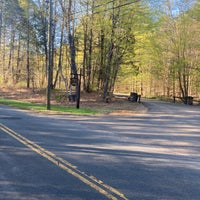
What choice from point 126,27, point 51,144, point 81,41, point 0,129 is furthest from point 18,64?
point 51,144

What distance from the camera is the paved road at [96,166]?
4.85m

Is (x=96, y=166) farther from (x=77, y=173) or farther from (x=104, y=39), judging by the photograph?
(x=104, y=39)

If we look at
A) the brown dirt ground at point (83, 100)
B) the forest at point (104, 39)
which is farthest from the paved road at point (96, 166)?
the forest at point (104, 39)

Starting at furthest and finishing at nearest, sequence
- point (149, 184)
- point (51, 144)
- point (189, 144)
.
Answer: point (189, 144) < point (51, 144) < point (149, 184)

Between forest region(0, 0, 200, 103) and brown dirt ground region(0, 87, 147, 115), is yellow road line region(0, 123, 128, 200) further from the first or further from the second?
forest region(0, 0, 200, 103)

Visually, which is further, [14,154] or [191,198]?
[14,154]

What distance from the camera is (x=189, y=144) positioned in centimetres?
982

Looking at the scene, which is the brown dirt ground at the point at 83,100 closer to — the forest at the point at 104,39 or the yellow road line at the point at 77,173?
the forest at the point at 104,39

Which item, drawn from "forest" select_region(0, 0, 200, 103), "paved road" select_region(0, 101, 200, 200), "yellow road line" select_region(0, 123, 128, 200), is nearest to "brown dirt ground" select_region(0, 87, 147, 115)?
"forest" select_region(0, 0, 200, 103)

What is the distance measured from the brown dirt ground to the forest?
1.18 meters

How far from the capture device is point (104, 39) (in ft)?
101

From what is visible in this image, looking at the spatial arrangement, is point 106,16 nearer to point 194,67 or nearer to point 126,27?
point 126,27

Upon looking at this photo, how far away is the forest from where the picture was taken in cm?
2630

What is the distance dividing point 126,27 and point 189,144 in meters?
19.0
